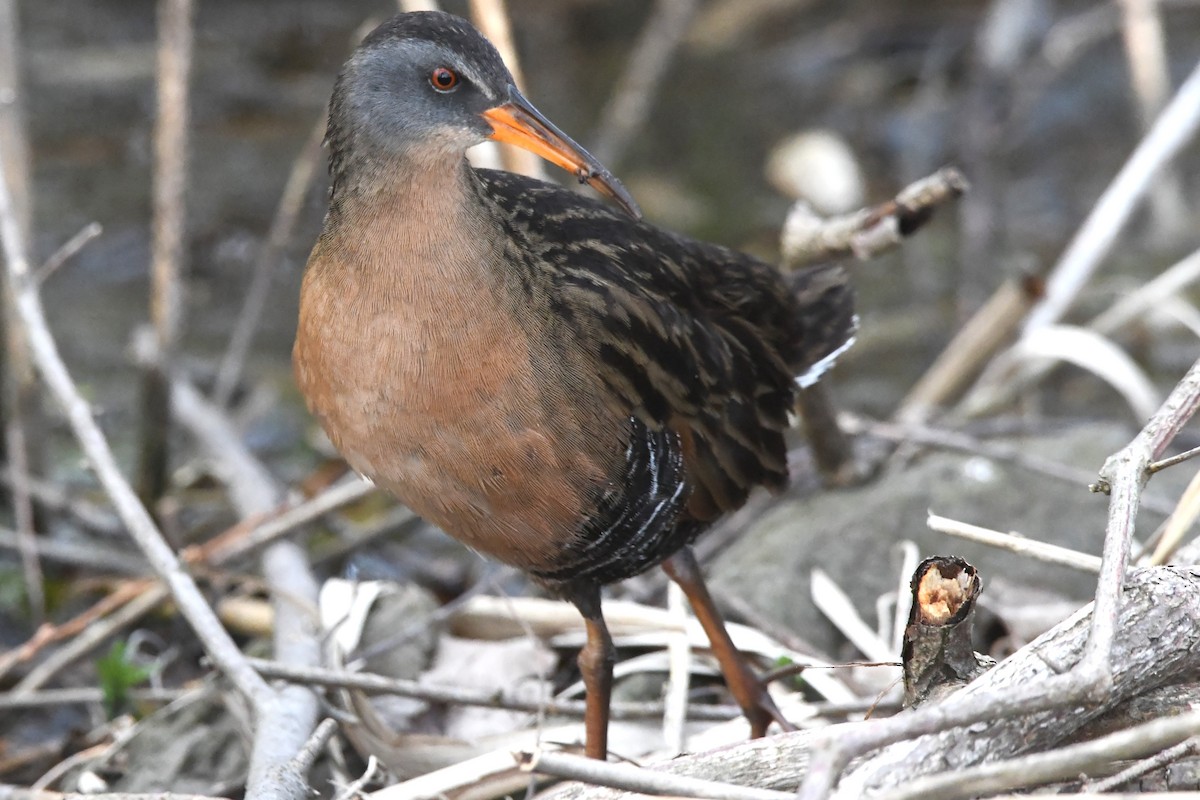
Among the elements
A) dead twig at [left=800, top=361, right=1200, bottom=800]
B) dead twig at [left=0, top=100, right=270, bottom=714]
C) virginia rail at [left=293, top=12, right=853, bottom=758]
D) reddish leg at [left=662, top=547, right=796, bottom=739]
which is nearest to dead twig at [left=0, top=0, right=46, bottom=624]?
dead twig at [left=0, top=100, right=270, bottom=714]

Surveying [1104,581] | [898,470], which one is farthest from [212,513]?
[1104,581]

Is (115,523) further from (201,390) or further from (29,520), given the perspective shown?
(201,390)

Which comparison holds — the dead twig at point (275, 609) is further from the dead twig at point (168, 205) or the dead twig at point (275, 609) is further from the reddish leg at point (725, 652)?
the reddish leg at point (725, 652)

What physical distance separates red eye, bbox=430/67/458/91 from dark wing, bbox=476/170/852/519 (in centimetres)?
22

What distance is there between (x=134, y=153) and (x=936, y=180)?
473cm

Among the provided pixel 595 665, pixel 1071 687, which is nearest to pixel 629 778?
pixel 1071 687

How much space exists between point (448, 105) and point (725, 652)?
1236 millimetres

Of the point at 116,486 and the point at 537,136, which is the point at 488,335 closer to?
the point at 537,136

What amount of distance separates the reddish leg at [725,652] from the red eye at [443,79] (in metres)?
1.05

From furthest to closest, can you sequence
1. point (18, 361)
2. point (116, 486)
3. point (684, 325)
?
point (18, 361) < point (116, 486) < point (684, 325)

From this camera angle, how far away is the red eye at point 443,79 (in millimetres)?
2523

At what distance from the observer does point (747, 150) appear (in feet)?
23.1

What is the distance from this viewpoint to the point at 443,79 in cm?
253

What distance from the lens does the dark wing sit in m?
2.69
